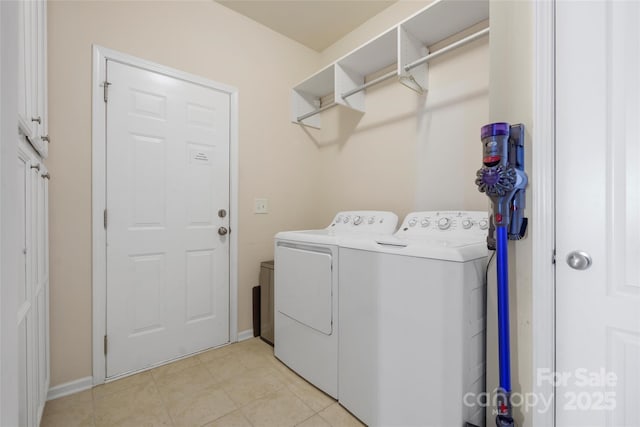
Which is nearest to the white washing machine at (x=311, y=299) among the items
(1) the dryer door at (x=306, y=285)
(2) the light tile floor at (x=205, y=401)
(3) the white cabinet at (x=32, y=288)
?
(1) the dryer door at (x=306, y=285)

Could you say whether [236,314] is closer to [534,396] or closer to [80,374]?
[80,374]

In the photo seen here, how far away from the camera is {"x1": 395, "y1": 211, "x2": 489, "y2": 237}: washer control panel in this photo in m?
1.49

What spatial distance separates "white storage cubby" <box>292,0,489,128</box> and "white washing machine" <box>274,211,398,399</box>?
960 millimetres

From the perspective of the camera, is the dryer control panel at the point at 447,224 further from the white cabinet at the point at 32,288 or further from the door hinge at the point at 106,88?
the door hinge at the point at 106,88

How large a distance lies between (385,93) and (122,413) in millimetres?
2638

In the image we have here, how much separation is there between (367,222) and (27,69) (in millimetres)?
1882

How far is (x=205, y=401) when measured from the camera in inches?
62.9

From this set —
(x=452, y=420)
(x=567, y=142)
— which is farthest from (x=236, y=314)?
(x=567, y=142)

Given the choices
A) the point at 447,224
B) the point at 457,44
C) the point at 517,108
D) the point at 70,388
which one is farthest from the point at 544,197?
the point at 70,388

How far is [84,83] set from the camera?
5.60 ft

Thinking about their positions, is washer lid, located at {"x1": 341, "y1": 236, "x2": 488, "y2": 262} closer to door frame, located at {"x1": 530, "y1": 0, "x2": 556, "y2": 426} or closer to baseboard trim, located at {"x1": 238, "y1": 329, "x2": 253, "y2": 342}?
door frame, located at {"x1": 530, "y1": 0, "x2": 556, "y2": 426}

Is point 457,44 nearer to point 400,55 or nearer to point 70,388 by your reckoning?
point 400,55

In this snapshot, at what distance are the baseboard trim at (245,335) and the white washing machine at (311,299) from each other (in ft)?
1.44

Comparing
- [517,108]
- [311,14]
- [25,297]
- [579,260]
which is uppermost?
[311,14]
